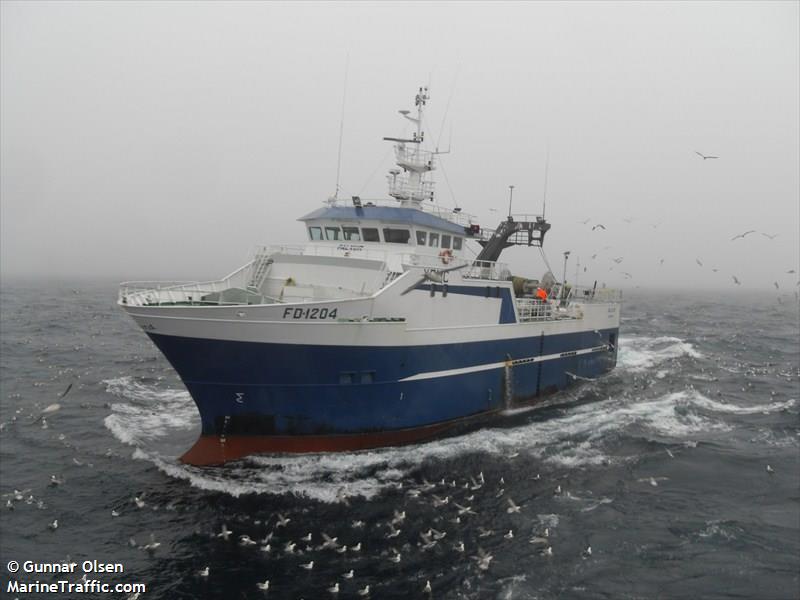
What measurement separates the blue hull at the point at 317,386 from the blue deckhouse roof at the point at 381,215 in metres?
4.42

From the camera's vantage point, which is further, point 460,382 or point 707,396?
point 707,396

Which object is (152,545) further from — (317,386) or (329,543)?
(317,386)

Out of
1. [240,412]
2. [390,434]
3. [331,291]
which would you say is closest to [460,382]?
[390,434]

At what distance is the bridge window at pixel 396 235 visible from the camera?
17203mm

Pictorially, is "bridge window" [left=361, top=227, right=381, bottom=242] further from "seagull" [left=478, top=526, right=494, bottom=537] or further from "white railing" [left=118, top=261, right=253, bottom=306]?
"seagull" [left=478, top=526, right=494, bottom=537]

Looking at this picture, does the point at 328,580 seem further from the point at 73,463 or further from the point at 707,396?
the point at 707,396

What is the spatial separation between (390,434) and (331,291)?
4740 millimetres

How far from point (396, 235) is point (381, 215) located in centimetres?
85

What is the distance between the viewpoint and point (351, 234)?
1778 centimetres

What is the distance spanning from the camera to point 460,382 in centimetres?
1664

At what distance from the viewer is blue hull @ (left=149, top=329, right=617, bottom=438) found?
42.6 ft

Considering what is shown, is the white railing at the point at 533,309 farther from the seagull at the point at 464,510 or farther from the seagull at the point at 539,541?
the seagull at the point at 539,541

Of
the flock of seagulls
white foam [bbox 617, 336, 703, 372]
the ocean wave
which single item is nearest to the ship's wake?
the ocean wave

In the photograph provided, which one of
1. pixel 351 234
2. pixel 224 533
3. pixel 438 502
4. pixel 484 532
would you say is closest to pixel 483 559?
Answer: pixel 484 532
